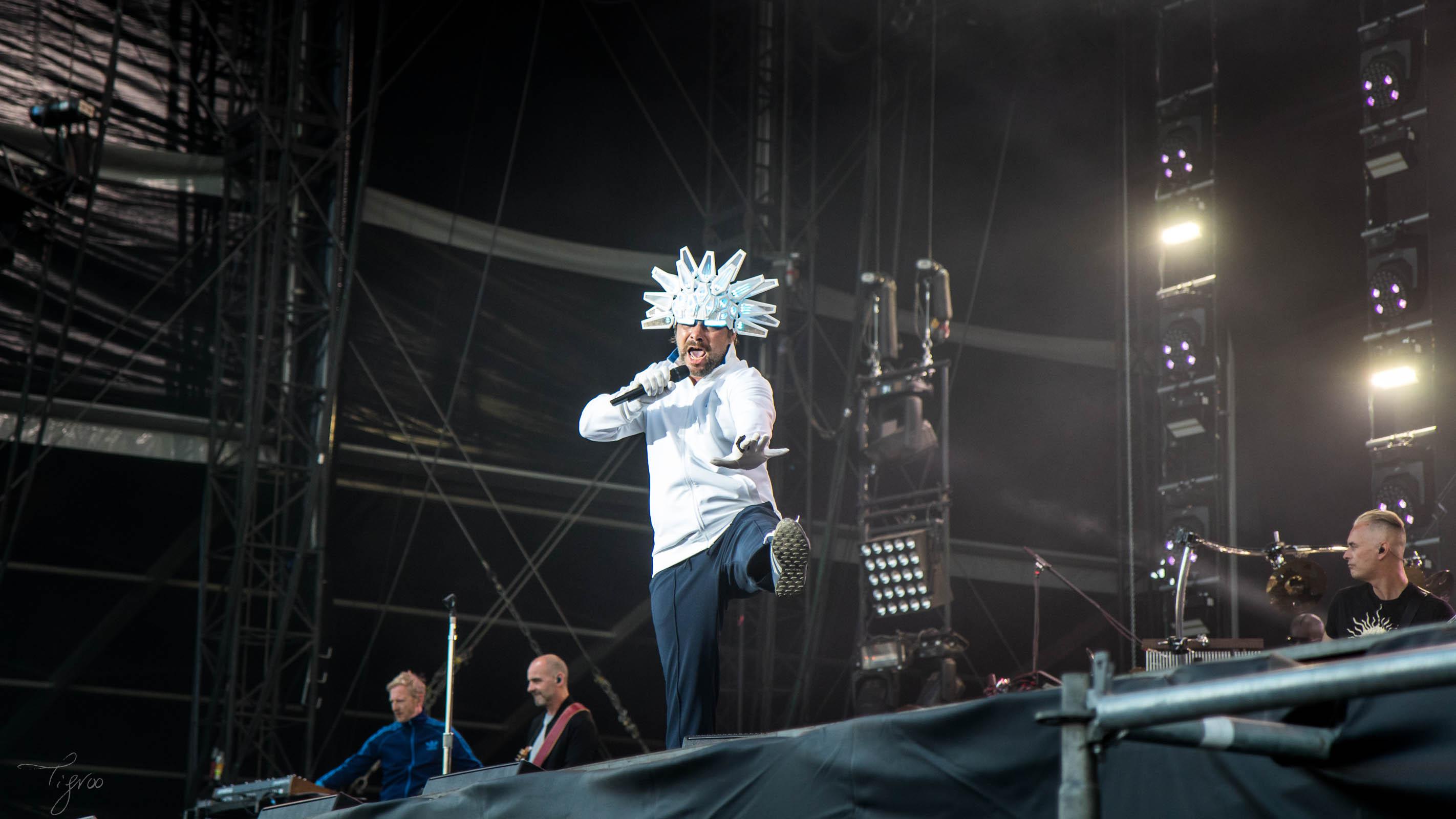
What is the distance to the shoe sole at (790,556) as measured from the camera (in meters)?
3.70

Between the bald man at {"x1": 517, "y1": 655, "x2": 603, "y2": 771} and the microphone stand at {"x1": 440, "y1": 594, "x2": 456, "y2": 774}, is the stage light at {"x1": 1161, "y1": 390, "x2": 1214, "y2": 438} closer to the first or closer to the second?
the bald man at {"x1": 517, "y1": 655, "x2": 603, "y2": 771}

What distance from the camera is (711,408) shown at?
4277mm

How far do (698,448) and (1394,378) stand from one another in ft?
19.9

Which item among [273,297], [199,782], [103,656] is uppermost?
[273,297]

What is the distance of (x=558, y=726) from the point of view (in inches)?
254

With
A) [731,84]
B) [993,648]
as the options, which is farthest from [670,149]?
[993,648]


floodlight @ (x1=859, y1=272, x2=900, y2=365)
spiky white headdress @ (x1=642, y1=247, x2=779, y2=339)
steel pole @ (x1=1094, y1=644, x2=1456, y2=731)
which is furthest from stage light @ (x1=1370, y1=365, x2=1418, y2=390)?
steel pole @ (x1=1094, y1=644, x2=1456, y2=731)

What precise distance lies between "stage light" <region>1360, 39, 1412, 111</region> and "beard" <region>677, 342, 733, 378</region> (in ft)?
19.8

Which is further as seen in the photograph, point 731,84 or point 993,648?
point 993,648

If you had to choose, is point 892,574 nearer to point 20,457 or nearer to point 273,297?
point 273,297

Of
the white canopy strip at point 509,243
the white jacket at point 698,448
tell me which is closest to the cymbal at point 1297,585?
the white canopy strip at point 509,243

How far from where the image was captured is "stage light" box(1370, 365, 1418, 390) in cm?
870

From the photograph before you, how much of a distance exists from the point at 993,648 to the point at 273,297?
5.97 meters

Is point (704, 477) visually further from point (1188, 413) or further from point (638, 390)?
point (1188, 413)
